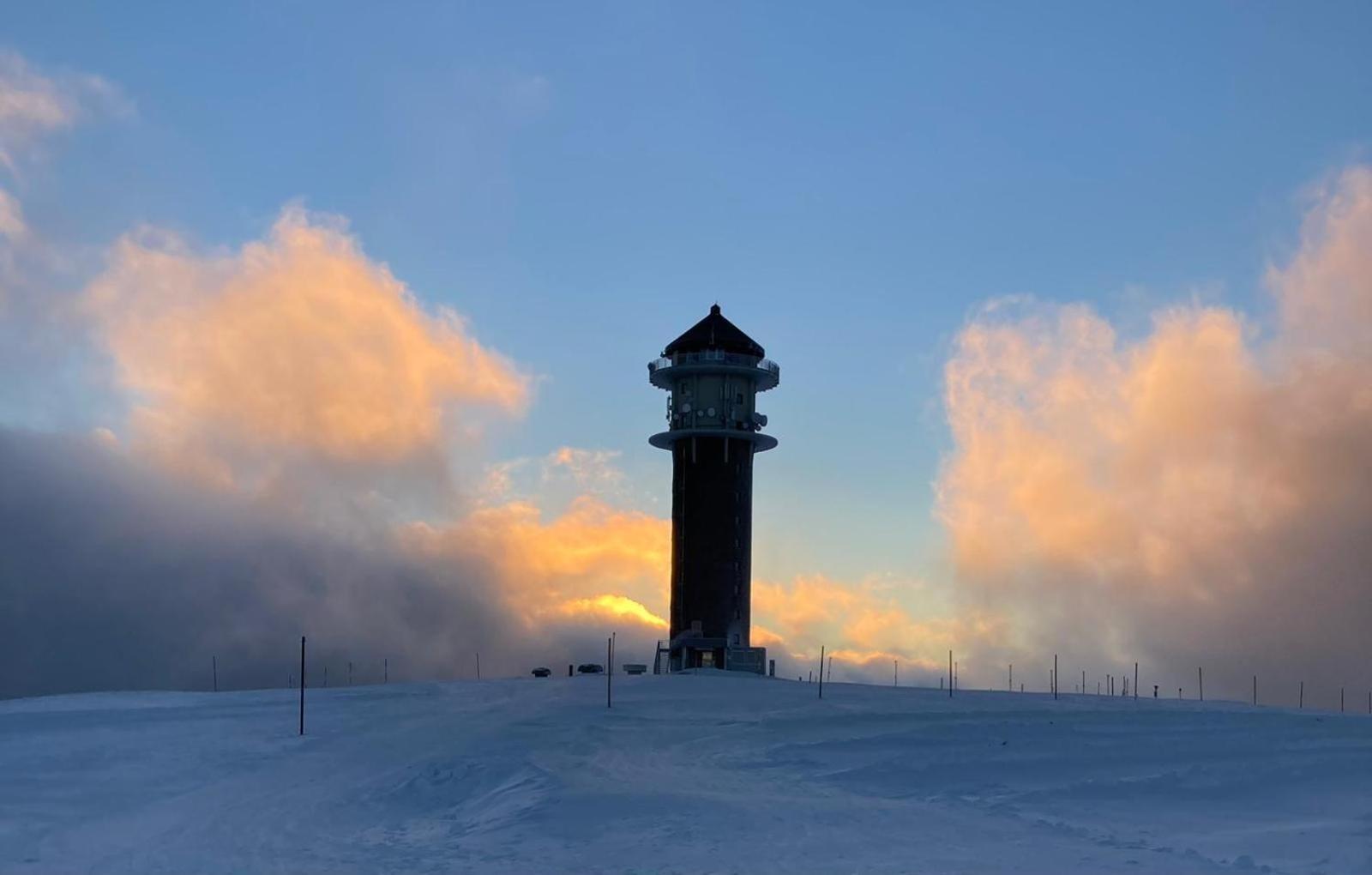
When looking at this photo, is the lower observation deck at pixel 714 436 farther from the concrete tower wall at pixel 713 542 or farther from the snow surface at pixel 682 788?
the snow surface at pixel 682 788

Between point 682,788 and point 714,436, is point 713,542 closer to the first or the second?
point 714,436

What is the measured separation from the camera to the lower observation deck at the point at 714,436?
8575 cm

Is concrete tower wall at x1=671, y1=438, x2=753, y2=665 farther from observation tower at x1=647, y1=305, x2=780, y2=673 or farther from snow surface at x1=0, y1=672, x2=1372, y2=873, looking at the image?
snow surface at x1=0, y1=672, x2=1372, y2=873

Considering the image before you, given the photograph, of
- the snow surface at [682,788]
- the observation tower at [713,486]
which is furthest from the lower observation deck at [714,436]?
the snow surface at [682,788]

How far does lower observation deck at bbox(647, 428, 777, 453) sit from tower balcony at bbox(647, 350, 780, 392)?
3.53 meters

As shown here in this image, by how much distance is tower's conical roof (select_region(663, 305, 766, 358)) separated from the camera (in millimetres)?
88625

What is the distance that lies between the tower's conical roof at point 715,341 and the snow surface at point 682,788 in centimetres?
3243

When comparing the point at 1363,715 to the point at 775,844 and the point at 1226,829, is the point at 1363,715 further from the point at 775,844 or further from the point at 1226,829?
the point at 775,844

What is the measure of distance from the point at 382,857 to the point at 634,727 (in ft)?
60.6

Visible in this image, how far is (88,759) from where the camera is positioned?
46.1 metres

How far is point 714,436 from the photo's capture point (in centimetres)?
8594

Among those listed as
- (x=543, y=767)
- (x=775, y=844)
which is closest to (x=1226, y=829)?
(x=775, y=844)

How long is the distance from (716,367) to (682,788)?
164 feet

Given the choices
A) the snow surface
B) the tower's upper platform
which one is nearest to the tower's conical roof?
the tower's upper platform
